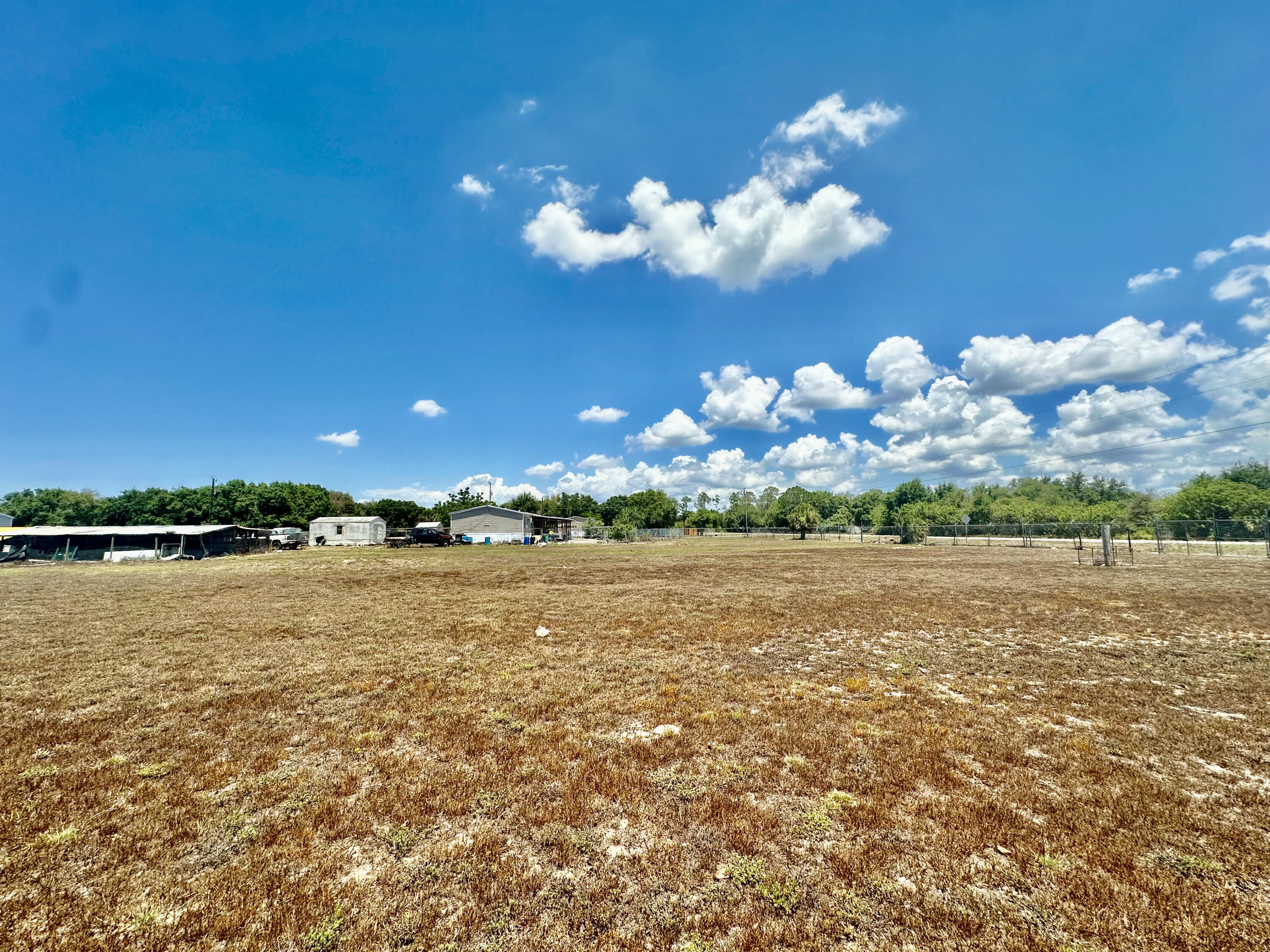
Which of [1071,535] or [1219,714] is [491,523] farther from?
[1071,535]

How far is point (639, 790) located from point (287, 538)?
73.9 metres

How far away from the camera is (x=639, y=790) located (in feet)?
15.1

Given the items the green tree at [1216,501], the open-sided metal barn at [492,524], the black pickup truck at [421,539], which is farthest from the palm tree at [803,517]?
the black pickup truck at [421,539]

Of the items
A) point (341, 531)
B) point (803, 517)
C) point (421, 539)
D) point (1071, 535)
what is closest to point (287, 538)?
point (341, 531)

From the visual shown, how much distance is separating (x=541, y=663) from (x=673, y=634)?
351 centimetres

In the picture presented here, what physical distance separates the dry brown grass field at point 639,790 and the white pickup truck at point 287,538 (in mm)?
52680

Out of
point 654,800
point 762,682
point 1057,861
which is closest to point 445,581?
point 762,682

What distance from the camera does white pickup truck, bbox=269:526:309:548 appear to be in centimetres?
5612

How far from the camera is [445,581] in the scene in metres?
23.2

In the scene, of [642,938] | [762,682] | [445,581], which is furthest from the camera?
[445,581]

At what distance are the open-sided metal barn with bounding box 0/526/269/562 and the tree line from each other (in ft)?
90.2

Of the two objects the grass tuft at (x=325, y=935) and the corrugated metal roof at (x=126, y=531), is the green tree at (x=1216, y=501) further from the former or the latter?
the corrugated metal roof at (x=126, y=531)

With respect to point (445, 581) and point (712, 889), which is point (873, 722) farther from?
point (445, 581)

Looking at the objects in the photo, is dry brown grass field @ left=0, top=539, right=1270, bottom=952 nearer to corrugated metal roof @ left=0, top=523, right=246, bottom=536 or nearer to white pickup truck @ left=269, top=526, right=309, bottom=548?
corrugated metal roof @ left=0, top=523, right=246, bottom=536
